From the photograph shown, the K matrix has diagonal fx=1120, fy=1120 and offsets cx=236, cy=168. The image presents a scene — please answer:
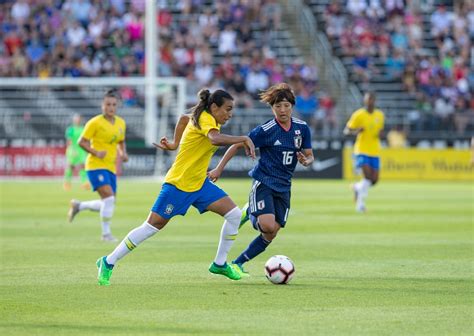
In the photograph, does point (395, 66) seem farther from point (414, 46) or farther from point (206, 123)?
point (206, 123)

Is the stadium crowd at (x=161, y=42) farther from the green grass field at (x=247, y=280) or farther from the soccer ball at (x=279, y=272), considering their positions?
the soccer ball at (x=279, y=272)

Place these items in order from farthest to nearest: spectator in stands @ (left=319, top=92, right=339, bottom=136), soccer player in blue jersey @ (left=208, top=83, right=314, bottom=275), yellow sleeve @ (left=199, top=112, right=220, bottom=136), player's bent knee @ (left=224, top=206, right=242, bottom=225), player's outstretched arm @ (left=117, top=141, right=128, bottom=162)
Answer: spectator in stands @ (left=319, top=92, right=339, bottom=136) < player's outstretched arm @ (left=117, top=141, right=128, bottom=162) < soccer player in blue jersey @ (left=208, top=83, right=314, bottom=275) < player's bent knee @ (left=224, top=206, right=242, bottom=225) < yellow sleeve @ (left=199, top=112, right=220, bottom=136)

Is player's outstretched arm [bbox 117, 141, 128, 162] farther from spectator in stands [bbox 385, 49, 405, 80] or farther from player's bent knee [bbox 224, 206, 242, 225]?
spectator in stands [bbox 385, 49, 405, 80]

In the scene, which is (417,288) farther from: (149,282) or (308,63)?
(308,63)

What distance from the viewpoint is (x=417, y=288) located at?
38.4ft

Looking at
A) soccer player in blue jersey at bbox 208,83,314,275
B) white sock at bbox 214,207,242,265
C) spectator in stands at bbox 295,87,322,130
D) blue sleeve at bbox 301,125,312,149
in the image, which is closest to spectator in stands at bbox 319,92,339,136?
spectator in stands at bbox 295,87,322,130

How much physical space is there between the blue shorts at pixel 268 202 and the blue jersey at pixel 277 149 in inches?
2.7

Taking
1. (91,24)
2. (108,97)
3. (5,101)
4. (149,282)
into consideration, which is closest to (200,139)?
A: (149,282)

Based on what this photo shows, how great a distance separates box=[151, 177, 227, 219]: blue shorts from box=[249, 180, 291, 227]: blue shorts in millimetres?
525

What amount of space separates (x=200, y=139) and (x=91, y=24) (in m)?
34.2

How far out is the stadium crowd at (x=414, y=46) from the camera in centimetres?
4284

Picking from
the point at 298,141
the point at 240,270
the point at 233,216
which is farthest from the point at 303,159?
the point at 240,270

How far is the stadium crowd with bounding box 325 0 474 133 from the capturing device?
42844 millimetres

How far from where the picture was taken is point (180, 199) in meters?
12.1
